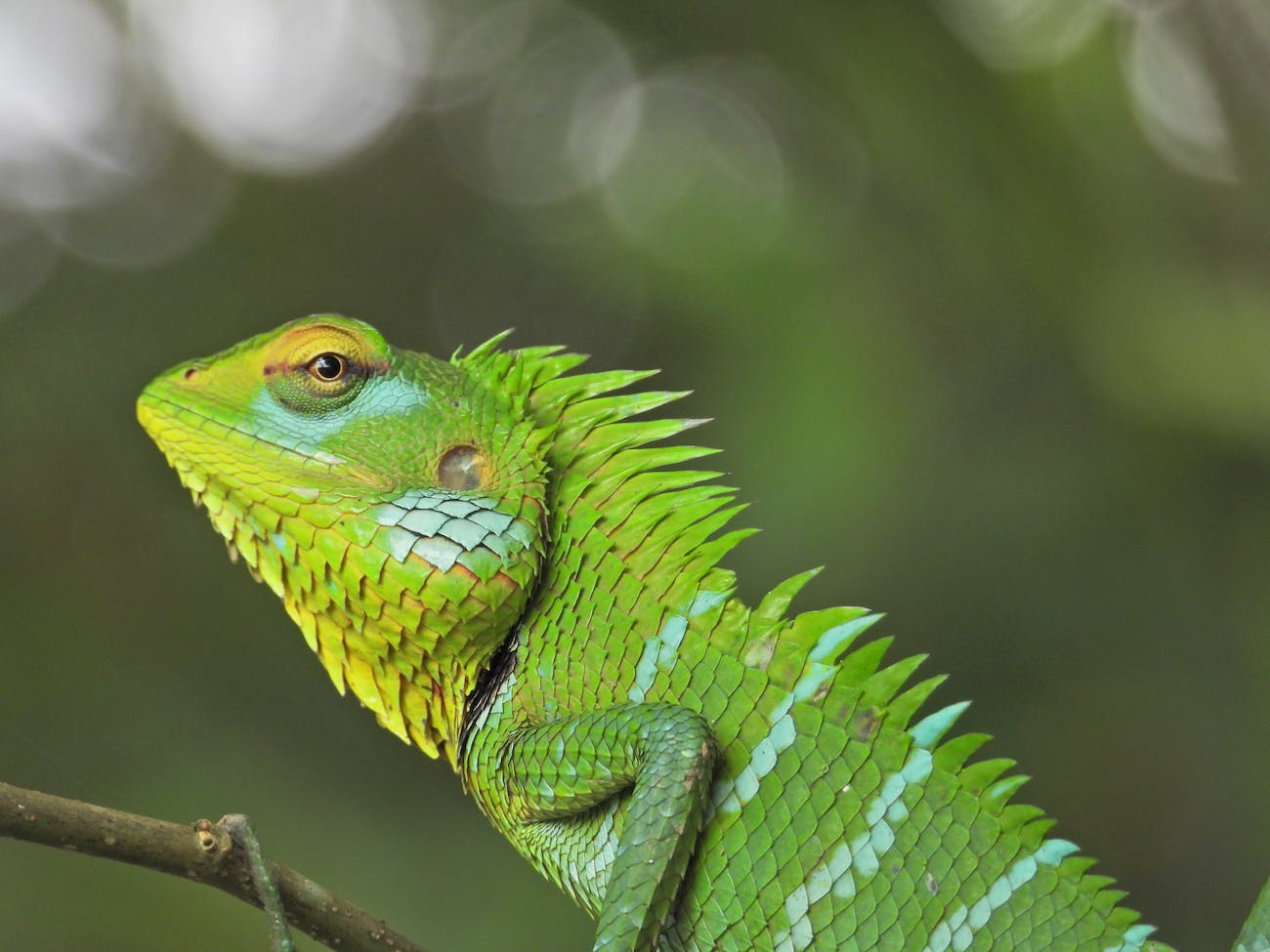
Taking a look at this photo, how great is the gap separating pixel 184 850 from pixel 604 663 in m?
0.54

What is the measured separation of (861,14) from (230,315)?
245 cm

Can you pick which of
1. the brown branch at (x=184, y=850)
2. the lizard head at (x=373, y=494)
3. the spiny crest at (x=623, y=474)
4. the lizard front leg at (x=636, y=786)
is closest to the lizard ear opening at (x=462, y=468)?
the lizard head at (x=373, y=494)

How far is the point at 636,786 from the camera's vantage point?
144cm

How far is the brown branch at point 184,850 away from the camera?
1229 mm

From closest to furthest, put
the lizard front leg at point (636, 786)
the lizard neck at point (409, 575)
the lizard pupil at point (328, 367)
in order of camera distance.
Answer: the lizard front leg at point (636, 786)
the lizard neck at point (409, 575)
the lizard pupil at point (328, 367)

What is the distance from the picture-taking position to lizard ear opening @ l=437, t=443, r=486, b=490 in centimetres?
170

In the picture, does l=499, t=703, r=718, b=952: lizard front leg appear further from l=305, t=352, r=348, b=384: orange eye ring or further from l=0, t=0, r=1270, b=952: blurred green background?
l=0, t=0, r=1270, b=952: blurred green background

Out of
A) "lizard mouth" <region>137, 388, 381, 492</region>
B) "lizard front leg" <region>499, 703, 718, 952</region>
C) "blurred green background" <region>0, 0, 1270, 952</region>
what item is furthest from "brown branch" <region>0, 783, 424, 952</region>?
"blurred green background" <region>0, 0, 1270, 952</region>

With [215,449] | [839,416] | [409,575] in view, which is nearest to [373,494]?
[409,575]

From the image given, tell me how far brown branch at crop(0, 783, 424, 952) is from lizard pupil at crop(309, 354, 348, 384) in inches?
25.5

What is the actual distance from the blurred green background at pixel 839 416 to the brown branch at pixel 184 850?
2097 millimetres

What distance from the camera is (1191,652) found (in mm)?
4059

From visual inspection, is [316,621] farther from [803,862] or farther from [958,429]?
[958,429]

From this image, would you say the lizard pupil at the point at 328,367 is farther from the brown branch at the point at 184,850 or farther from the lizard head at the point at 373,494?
the brown branch at the point at 184,850
